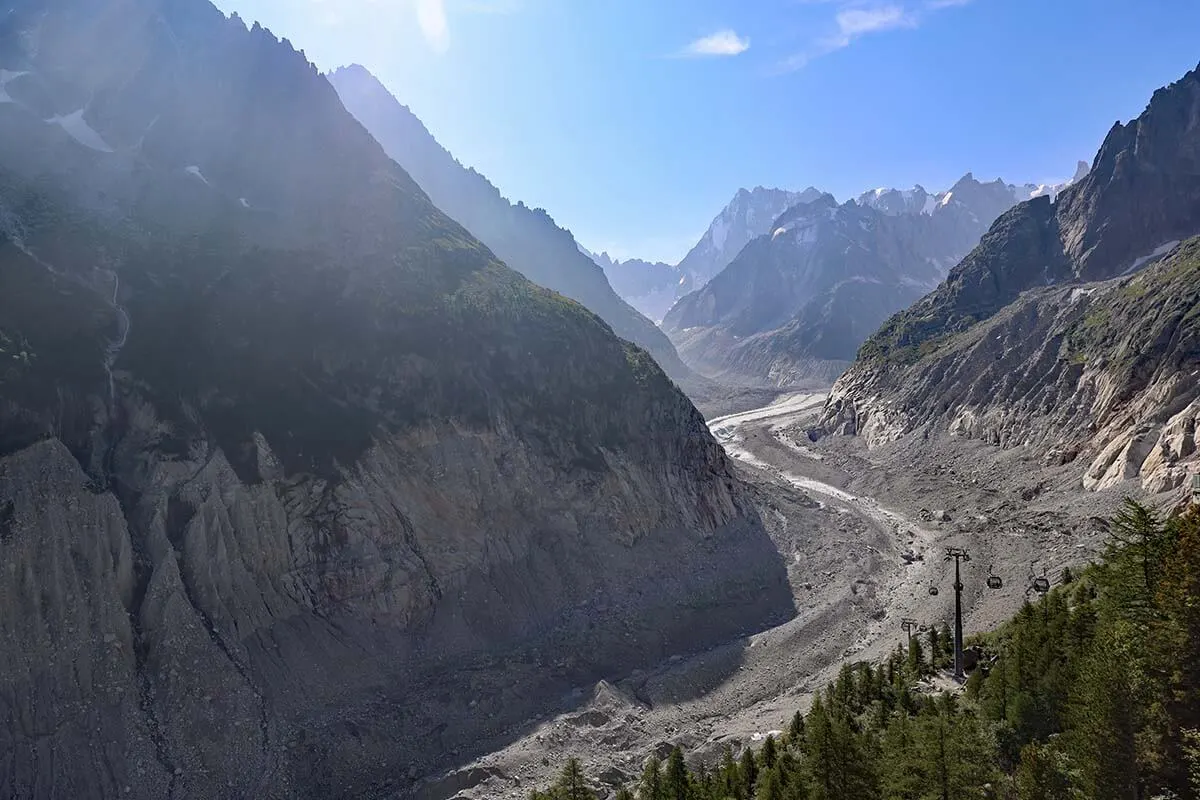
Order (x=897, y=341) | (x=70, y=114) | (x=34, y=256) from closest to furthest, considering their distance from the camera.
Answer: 1. (x=34, y=256)
2. (x=70, y=114)
3. (x=897, y=341)

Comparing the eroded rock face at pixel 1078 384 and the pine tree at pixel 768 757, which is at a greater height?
the eroded rock face at pixel 1078 384

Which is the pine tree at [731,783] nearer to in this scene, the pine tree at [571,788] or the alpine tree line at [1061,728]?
the alpine tree line at [1061,728]

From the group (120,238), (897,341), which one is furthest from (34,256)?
(897,341)

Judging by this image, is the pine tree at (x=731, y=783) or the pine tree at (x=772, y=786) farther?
the pine tree at (x=731, y=783)

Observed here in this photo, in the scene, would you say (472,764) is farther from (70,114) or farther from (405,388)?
(70,114)

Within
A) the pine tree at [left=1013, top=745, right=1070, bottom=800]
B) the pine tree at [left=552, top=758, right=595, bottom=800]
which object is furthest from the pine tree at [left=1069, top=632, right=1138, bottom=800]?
the pine tree at [left=552, top=758, right=595, bottom=800]

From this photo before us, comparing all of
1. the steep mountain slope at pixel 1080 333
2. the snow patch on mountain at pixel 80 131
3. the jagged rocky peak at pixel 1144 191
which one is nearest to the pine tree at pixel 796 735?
the steep mountain slope at pixel 1080 333

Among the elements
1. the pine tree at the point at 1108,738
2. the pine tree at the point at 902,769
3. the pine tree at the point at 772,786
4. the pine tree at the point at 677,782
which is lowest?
the pine tree at the point at 677,782
